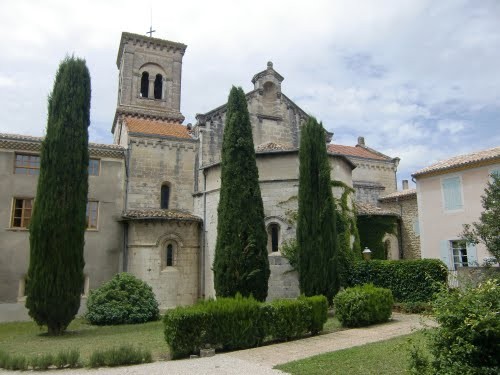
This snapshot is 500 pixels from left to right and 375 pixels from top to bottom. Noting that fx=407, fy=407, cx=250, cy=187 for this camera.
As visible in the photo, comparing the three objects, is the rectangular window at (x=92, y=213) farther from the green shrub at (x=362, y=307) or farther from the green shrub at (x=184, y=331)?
the green shrub at (x=362, y=307)

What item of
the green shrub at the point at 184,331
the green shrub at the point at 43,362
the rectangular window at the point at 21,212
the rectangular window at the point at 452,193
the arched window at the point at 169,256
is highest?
the rectangular window at the point at 452,193

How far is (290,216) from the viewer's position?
750 inches

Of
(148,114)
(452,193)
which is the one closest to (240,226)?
(452,193)

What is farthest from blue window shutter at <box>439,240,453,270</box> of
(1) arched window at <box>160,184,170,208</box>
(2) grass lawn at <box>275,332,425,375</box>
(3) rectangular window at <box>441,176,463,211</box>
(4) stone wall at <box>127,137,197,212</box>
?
(1) arched window at <box>160,184,170,208</box>

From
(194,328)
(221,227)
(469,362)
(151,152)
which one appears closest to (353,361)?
(469,362)

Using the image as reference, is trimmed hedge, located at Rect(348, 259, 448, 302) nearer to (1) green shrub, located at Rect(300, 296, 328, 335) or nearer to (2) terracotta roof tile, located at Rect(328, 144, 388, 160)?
(1) green shrub, located at Rect(300, 296, 328, 335)

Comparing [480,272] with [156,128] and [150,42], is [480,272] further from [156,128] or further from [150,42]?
[150,42]

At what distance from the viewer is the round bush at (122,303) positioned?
17.3 metres

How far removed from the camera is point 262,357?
10023 mm

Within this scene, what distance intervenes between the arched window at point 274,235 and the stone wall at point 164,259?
4.99 meters

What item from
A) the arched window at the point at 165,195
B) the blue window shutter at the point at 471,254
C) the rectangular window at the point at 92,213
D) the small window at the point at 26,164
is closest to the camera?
the blue window shutter at the point at 471,254

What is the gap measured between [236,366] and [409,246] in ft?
67.8

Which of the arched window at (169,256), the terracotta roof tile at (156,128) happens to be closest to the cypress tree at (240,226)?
the arched window at (169,256)

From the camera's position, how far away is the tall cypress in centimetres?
1609
